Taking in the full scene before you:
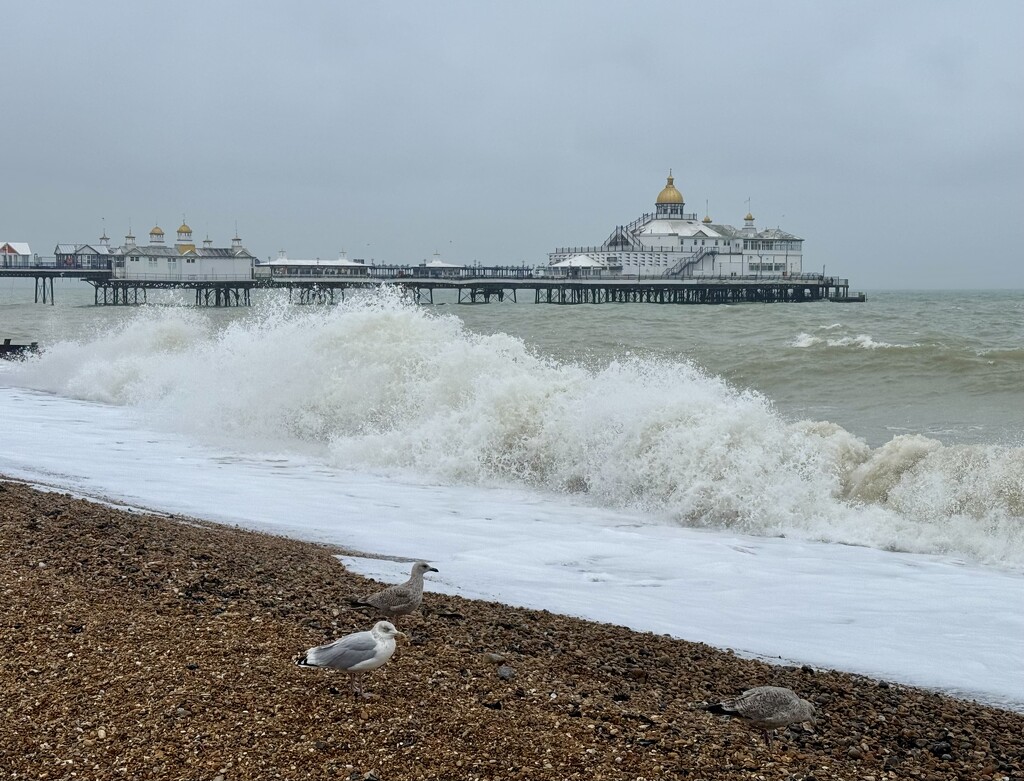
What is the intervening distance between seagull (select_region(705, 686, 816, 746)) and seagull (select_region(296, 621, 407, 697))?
1.23 meters

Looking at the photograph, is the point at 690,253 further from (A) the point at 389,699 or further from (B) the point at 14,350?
(A) the point at 389,699

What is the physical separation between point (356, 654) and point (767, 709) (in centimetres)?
145

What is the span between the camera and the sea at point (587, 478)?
6.07m

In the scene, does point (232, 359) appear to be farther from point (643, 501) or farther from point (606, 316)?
point (606, 316)

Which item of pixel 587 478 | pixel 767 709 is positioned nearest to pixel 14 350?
pixel 587 478

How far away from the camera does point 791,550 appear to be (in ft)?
26.0

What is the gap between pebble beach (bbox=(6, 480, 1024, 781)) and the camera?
3.38 meters

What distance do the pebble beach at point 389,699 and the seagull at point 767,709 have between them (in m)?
0.08

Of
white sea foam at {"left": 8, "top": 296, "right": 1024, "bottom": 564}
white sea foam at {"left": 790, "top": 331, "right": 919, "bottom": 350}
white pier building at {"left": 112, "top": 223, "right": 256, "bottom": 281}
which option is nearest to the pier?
white pier building at {"left": 112, "top": 223, "right": 256, "bottom": 281}

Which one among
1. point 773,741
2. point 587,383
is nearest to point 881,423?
point 587,383

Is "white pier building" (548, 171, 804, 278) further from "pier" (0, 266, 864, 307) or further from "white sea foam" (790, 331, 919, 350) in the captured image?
"white sea foam" (790, 331, 919, 350)

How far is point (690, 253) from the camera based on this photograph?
9256cm

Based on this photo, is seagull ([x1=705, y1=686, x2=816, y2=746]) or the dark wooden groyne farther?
the dark wooden groyne

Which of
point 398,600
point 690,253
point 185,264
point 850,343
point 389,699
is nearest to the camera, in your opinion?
point 389,699
